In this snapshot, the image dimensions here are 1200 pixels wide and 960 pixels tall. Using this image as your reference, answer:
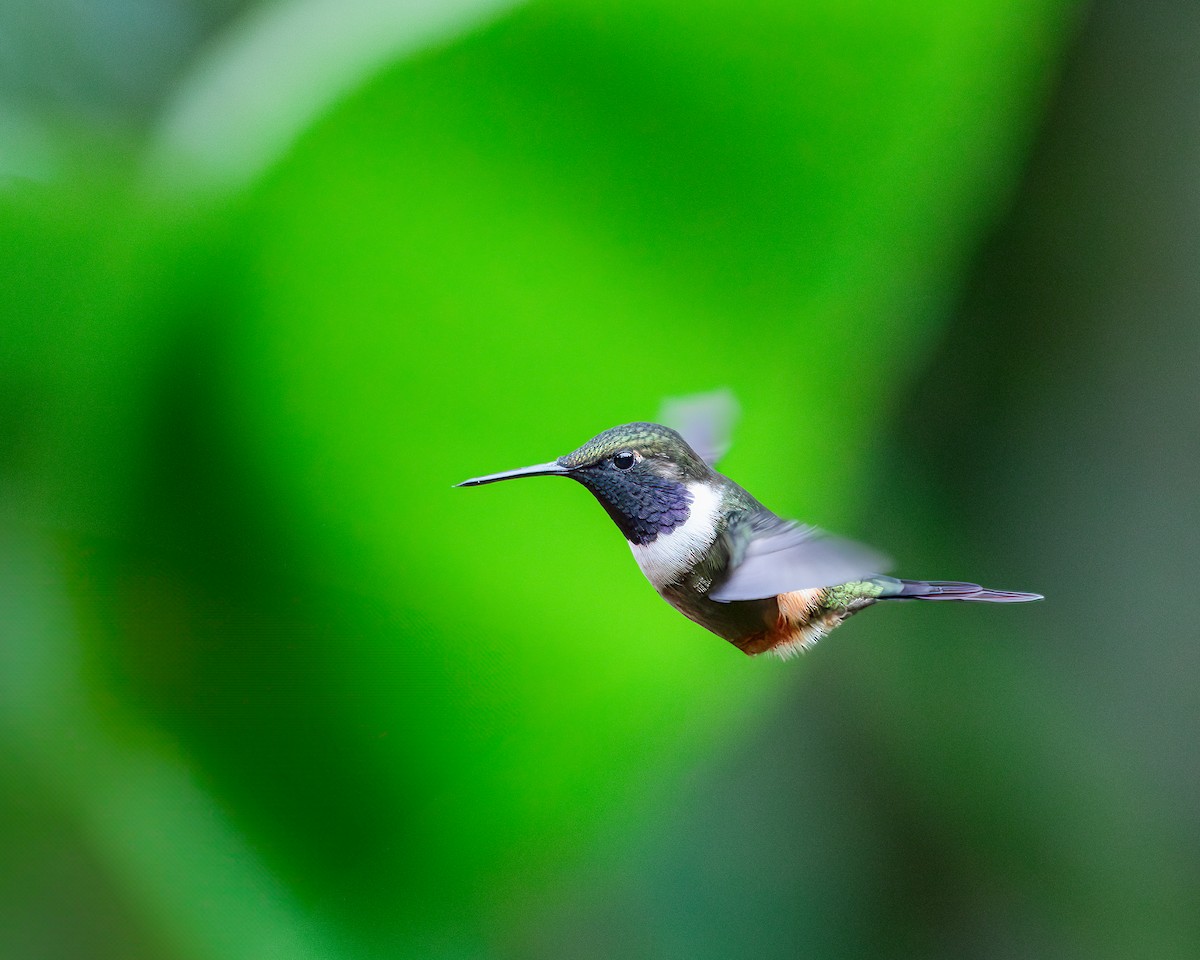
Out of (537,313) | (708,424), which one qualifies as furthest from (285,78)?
(708,424)

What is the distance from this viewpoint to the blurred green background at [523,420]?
473mm

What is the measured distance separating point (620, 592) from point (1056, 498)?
0.58m

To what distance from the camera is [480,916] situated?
0.69 m

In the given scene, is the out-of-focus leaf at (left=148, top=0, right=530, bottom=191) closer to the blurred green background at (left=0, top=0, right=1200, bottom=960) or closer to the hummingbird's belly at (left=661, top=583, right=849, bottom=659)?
the blurred green background at (left=0, top=0, right=1200, bottom=960)

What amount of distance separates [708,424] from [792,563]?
93mm

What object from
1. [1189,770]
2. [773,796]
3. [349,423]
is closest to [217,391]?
[349,423]

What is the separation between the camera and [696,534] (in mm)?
250

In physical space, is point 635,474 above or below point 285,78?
below

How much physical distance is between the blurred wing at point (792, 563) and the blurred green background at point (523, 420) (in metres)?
0.21

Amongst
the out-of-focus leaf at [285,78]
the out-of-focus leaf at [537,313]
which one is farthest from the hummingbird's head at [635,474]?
the out-of-focus leaf at [285,78]

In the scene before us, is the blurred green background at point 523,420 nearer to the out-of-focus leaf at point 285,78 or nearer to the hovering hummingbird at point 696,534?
the out-of-focus leaf at point 285,78

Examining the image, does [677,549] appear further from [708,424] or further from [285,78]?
[285,78]

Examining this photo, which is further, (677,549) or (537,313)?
(537,313)

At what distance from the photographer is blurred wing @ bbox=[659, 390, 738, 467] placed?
1.01 ft
